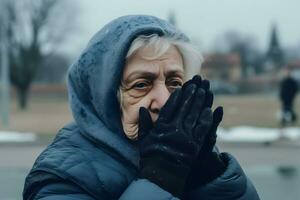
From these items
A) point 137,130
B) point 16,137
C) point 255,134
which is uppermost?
point 137,130

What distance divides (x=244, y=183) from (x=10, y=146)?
594 inches

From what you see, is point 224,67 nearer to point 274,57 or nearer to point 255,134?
point 274,57

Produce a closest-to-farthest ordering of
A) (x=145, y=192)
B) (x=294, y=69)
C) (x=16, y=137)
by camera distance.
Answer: (x=145, y=192) → (x=16, y=137) → (x=294, y=69)

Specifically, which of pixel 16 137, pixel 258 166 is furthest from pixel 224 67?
pixel 258 166

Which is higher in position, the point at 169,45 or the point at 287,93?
Result: the point at 169,45

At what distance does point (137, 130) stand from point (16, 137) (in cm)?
1698

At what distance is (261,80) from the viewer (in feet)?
242

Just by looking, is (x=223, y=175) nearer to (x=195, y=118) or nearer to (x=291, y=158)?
(x=195, y=118)

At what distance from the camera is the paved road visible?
9.48m

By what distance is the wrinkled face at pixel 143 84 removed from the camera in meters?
1.81

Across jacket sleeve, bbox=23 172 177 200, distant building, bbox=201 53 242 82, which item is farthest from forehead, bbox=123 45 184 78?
distant building, bbox=201 53 242 82

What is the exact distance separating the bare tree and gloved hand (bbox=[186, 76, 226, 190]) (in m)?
42.8

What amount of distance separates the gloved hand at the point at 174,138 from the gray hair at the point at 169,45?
0.53ft

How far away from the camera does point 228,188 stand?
1.80m
